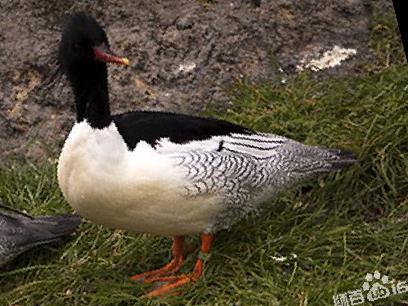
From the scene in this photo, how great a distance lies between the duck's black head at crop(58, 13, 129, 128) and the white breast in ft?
0.20

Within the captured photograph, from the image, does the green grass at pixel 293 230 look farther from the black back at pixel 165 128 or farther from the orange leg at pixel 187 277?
the black back at pixel 165 128

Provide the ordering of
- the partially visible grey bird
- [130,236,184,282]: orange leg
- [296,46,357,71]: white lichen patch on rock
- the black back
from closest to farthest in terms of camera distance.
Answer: the black back
[130,236,184,282]: orange leg
the partially visible grey bird
[296,46,357,71]: white lichen patch on rock

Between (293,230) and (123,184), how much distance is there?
0.83 meters

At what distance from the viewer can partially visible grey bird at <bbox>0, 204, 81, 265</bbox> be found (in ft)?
14.0

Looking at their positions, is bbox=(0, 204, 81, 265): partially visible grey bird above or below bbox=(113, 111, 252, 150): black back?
below

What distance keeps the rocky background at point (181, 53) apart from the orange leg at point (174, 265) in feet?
3.83

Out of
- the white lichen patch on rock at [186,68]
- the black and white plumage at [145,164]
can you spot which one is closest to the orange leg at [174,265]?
the black and white plumage at [145,164]

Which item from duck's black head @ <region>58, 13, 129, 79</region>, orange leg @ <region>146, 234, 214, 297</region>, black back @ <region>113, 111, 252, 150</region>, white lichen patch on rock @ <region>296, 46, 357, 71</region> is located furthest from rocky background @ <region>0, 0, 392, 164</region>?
duck's black head @ <region>58, 13, 129, 79</region>

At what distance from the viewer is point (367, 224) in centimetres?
398

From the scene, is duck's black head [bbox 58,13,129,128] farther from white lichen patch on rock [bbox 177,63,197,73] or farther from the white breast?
white lichen patch on rock [bbox 177,63,197,73]

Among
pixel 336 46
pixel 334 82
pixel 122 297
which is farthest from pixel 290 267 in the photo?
pixel 336 46

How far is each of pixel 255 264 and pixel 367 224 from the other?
1.69 ft

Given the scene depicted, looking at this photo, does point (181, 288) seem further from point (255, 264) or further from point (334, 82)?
point (334, 82)

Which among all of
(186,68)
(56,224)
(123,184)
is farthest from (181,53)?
(123,184)
